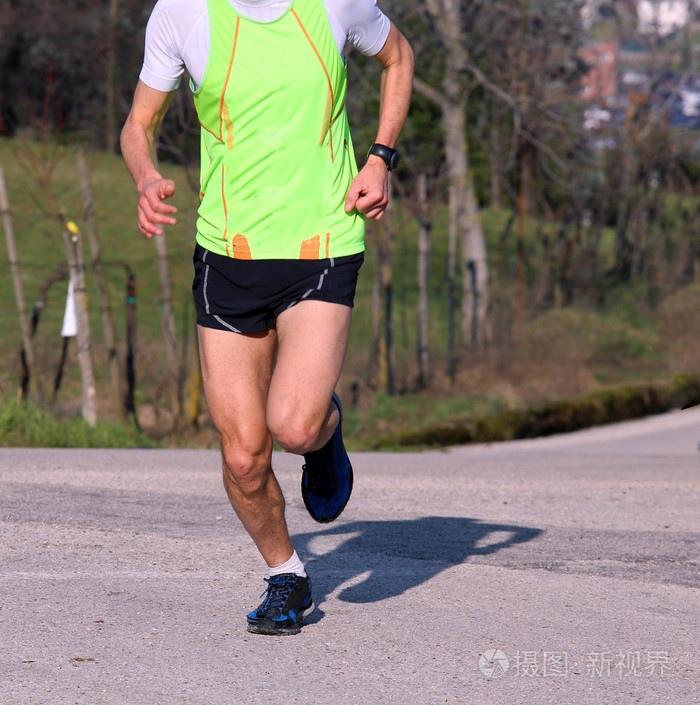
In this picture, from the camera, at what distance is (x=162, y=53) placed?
12.1 feet

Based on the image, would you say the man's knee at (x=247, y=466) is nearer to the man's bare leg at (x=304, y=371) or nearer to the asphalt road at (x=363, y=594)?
the man's bare leg at (x=304, y=371)

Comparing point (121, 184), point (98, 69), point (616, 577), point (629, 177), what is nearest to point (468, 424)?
point (616, 577)

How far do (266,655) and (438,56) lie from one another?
16.9 m

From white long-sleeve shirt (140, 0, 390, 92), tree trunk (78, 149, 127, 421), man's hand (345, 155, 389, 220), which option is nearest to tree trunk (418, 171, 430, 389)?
tree trunk (78, 149, 127, 421)

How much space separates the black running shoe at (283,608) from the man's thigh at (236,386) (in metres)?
0.48

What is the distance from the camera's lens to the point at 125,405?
11312 mm

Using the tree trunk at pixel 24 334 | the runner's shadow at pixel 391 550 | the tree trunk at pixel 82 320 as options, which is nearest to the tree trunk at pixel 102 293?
the tree trunk at pixel 82 320

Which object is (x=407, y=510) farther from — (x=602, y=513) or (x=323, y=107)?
(x=323, y=107)

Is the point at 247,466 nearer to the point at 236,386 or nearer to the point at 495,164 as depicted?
the point at 236,386

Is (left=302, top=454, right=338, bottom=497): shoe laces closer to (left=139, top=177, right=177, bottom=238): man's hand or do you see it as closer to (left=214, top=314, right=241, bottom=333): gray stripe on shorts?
(left=214, top=314, right=241, bottom=333): gray stripe on shorts

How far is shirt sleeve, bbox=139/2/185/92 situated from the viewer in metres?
3.65

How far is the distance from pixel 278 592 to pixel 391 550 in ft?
4.56

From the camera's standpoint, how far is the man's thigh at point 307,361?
3557mm

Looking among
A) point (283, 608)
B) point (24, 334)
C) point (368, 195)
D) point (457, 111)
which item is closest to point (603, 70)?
point (457, 111)
